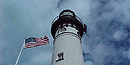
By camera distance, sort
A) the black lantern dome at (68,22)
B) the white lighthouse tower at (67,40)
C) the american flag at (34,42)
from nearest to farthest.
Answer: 1. the white lighthouse tower at (67,40)
2. the american flag at (34,42)
3. the black lantern dome at (68,22)

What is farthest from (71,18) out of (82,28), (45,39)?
(45,39)

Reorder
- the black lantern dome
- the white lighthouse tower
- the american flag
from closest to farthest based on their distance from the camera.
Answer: the white lighthouse tower → the american flag → the black lantern dome

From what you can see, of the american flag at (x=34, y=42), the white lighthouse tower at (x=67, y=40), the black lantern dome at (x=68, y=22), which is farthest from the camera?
the black lantern dome at (x=68, y=22)

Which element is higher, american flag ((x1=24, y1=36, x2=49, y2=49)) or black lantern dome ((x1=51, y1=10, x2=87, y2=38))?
black lantern dome ((x1=51, y1=10, x2=87, y2=38))

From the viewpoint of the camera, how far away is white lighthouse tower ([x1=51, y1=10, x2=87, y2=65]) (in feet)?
43.4

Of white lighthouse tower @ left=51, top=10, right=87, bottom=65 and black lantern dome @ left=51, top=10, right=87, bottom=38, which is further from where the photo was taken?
black lantern dome @ left=51, top=10, right=87, bottom=38

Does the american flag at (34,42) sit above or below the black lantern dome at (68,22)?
below

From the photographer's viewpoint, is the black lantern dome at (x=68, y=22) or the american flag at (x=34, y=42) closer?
the american flag at (x=34, y=42)

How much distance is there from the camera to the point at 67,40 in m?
15.3

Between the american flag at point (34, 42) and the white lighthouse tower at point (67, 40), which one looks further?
the american flag at point (34, 42)

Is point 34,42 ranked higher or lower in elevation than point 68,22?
lower

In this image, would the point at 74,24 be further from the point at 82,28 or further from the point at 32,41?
the point at 32,41

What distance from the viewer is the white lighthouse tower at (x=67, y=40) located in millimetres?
13234

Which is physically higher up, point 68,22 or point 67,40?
point 68,22
